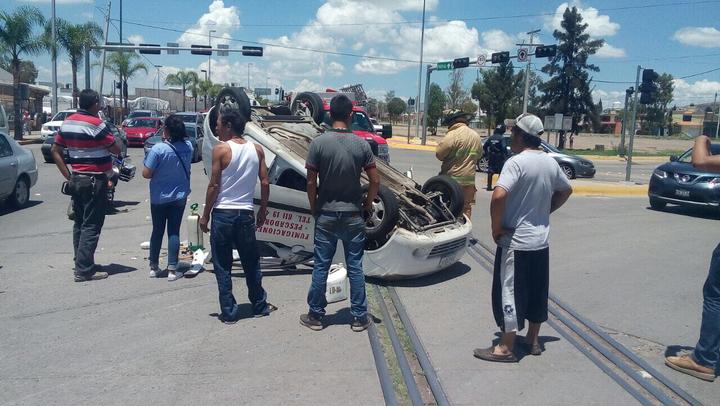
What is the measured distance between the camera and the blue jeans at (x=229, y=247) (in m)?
5.60

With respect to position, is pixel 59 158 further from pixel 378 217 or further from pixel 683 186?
pixel 683 186

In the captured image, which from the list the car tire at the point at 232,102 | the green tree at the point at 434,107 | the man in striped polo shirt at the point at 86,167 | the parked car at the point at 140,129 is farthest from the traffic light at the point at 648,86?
the green tree at the point at 434,107

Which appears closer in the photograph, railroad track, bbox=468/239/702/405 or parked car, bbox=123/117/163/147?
railroad track, bbox=468/239/702/405

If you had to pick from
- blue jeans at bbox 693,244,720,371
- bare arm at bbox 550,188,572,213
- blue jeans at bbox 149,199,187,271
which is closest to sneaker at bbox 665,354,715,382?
blue jeans at bbox 693,244,720,371

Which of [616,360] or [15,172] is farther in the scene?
[15,172]

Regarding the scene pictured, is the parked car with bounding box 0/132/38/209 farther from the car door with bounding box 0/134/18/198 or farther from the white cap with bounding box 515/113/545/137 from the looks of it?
the white cap with bounding box 515/113/545/137

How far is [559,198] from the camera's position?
5.12m

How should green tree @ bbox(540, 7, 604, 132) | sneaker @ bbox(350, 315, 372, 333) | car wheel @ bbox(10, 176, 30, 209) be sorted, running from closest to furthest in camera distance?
1. sneaker @ bbox(350, 315, 372, 333)
2. car wheel @ bbox(10, 176, 30, 209)
3. green tree @ bbox(540, 7, 604, 132)

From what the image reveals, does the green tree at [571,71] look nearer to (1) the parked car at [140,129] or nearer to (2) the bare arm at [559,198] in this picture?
(1) the parked car at [140,129]

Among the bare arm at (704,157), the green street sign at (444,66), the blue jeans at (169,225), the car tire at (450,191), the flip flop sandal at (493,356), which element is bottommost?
the flip flop sandal at (493,356)

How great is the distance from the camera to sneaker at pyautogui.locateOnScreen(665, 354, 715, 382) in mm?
4785

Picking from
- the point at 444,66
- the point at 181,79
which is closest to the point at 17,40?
the point at 444,66

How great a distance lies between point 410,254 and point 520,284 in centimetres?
204

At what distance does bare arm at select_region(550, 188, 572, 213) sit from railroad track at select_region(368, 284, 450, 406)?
158 centimetres
